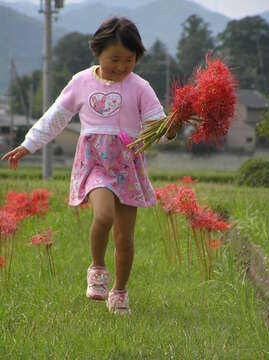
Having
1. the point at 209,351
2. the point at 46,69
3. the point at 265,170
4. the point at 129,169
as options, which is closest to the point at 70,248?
the point at 129,169

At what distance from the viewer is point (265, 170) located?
12.8 metres

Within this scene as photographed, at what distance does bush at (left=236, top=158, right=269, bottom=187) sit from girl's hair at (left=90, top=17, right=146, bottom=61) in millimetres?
8193

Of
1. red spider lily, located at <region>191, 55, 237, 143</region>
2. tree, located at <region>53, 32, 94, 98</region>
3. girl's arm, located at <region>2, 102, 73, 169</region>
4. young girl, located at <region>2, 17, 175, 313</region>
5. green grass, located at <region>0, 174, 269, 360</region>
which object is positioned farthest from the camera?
tree, located at <region>53, 32, 94, 98</region>

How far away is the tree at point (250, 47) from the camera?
242 feet

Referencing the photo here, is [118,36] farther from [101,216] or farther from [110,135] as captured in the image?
[101,216]

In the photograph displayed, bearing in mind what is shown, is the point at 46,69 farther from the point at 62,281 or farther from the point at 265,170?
the point at 62,281

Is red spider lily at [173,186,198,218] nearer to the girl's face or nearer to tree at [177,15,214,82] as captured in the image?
the girl's face

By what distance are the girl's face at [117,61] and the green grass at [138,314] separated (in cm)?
131

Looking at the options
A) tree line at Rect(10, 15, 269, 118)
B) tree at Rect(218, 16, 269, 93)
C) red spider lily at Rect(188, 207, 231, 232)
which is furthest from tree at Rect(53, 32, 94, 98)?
red spider lily at Rect(188, 207, 231, 232)

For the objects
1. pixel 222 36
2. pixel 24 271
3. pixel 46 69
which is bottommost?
pixel 24 271

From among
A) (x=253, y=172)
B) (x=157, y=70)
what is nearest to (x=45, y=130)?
(x=253, y=172)

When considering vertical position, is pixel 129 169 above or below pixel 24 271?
above

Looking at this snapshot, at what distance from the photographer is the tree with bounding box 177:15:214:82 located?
7969 centimetres

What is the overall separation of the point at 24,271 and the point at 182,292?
4.05 feet
